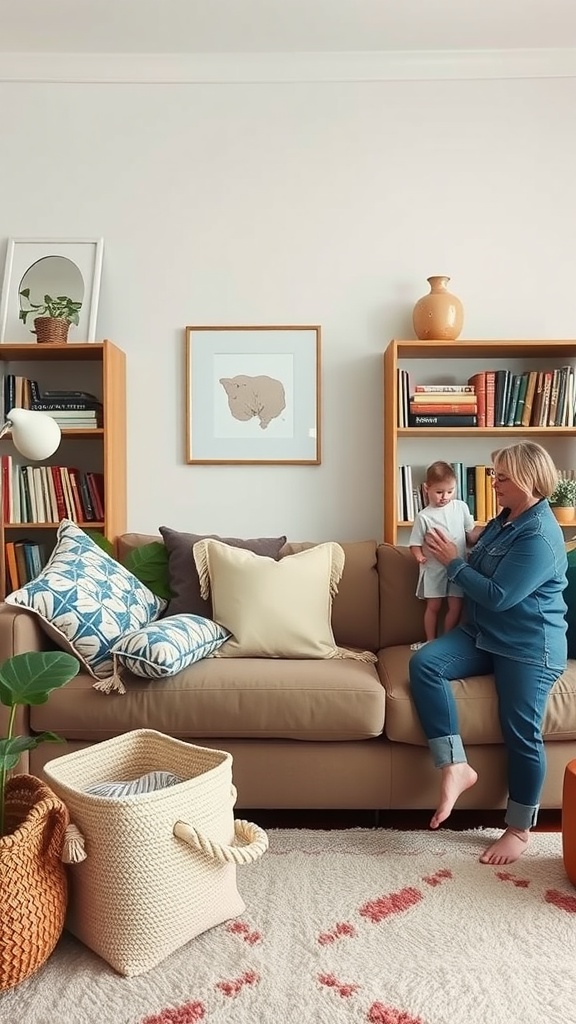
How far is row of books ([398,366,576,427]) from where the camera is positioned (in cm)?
334

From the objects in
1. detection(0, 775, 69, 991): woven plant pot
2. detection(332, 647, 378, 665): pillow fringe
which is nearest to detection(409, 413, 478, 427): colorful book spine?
detection(332, 647, 378, 665): pillow fringe

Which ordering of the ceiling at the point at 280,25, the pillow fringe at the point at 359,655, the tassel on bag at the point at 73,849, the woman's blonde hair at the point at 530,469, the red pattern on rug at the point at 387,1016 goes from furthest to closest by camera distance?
the ceiling at the point at 280,25
the pillow fringe at the point at 359,655
the woman's blonde hair at the point at 530,469
the tassel on bag at the point at 73,849
the red pattern on rug at the point at 387,1016

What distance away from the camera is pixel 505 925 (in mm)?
1934

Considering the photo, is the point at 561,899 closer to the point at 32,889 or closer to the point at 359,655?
the point at 359,655

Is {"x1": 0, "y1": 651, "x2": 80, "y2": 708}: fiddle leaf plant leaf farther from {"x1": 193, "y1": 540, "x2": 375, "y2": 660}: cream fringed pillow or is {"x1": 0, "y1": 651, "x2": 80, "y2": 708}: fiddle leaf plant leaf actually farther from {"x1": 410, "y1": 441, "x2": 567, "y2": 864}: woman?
{"x1": 410, "y1": 441, "x2": 567, "y2": 864}: woman

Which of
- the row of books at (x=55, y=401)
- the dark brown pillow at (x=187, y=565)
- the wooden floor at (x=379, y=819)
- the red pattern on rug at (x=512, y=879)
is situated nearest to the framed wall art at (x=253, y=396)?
the row of books at (x=55, y=401)

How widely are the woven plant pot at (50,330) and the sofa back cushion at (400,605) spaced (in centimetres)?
156

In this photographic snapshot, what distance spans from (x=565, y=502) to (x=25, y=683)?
228 cm

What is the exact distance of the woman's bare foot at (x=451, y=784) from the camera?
2.32 meters

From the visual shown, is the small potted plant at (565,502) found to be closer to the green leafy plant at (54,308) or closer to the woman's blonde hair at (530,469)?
the woman's blonde hair at (530,469)

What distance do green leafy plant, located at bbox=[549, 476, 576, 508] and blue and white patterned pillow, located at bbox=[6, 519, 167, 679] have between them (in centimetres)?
165

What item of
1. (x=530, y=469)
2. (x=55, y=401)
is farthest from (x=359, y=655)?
(x=55, y=401)

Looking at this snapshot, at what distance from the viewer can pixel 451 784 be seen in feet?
7.64

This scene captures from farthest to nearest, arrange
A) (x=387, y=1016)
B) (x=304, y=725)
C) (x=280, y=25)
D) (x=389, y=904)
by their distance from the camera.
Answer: (x=280, y=25)
(x=304, y=725)
(x=389, y=904)
(x=387, y=1016)
